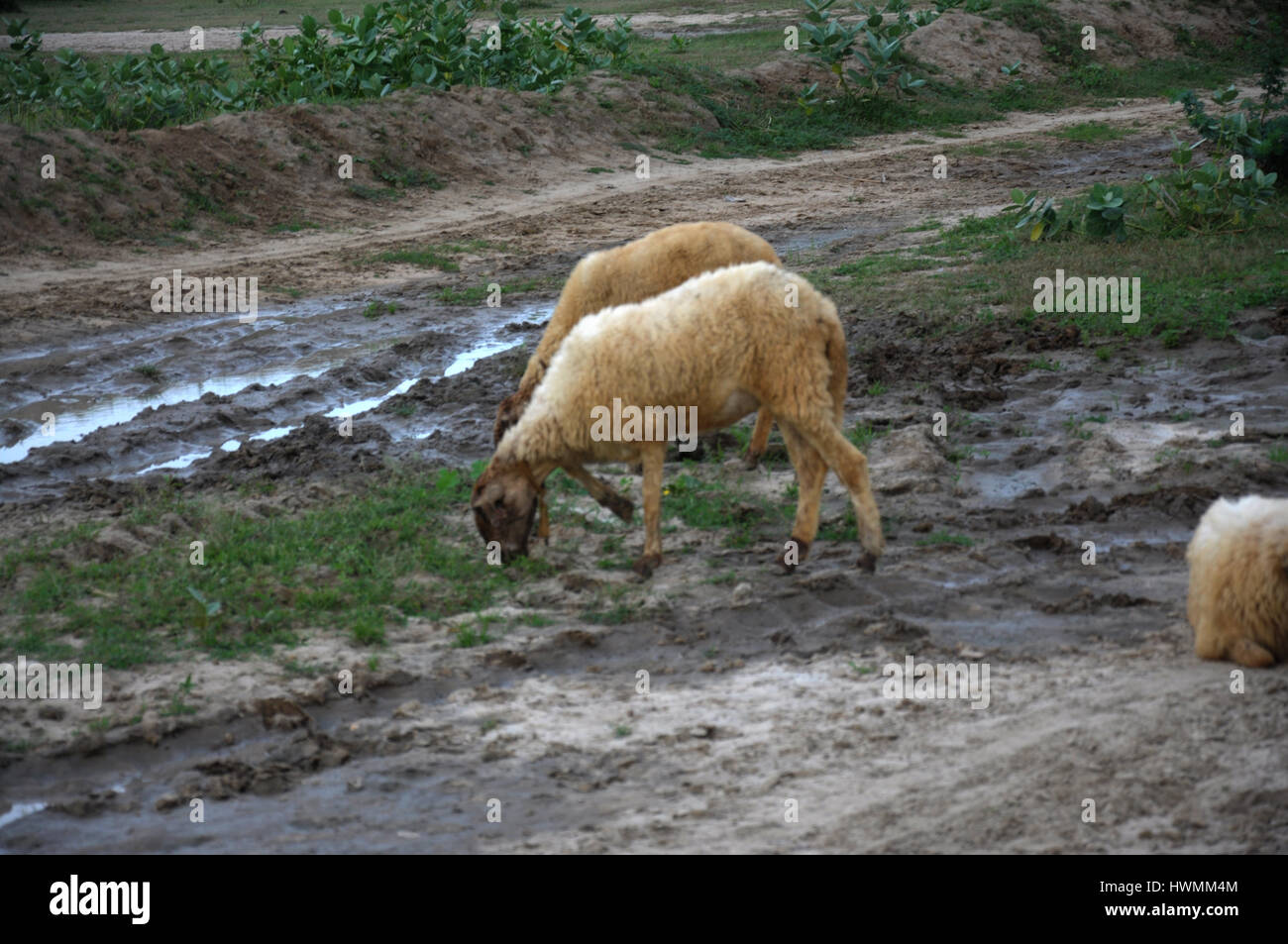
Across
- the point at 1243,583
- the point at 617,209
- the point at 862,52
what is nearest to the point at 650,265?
the point at 1243,583

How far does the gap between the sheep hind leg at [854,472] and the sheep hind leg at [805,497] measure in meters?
0.23

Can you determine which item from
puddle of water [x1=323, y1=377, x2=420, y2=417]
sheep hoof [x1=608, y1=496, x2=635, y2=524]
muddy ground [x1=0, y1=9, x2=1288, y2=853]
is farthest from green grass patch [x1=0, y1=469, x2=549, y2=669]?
puddle of water [x1=323, y1=377, x2=420, y2=417]

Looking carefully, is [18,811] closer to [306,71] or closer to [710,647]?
[710,647]

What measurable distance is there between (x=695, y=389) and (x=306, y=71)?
1696cm

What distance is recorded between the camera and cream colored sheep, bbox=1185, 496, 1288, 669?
5.79 m

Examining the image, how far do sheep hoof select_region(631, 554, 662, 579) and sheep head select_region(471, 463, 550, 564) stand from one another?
0.75 metres

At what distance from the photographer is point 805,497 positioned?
7930 mm

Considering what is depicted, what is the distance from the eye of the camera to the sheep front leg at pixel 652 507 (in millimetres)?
7867

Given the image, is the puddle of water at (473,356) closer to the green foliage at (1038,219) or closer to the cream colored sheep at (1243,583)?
the green foliage at (1038,219)

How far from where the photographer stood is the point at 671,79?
25.2 m

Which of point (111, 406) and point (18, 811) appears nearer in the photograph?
point (18, 811)

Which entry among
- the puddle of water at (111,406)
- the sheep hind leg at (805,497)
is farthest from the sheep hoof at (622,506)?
the puddle of water at (111,406)
